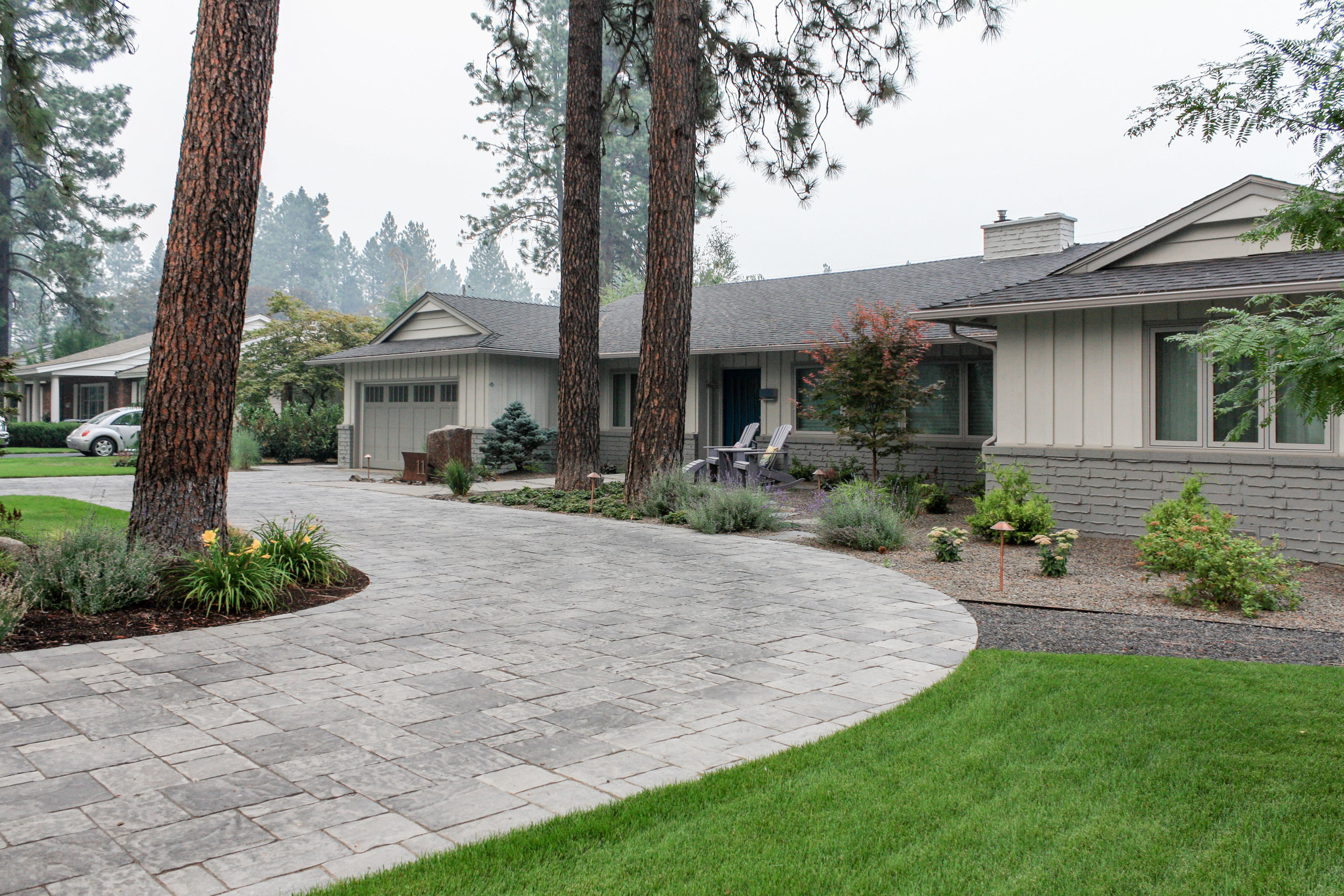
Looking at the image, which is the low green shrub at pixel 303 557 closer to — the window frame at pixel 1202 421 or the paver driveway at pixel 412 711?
the paver driveway at pixel 412 711

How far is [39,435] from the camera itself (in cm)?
2780

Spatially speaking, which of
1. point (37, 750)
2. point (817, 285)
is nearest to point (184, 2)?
point (37, 750)

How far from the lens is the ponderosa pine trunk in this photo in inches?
533

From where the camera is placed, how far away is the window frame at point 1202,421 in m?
8.66

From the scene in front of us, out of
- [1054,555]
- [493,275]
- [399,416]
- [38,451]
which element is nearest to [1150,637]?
[1054,555]

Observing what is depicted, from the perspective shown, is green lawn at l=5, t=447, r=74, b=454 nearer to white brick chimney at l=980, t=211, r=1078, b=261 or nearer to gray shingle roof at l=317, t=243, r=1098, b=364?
gray shingle roof at l=317, t=243, r=1098, b=364

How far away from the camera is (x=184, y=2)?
24.8ft

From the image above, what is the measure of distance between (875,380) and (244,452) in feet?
49.3

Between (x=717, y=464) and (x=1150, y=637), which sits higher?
(x=717, y=464)

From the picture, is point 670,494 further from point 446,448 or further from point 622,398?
point 622,398

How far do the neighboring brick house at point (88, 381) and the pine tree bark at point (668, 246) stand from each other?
2150 centimetres

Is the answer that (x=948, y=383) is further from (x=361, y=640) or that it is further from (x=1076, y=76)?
(x=361, y=640)

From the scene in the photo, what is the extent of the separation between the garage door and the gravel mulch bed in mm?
12823

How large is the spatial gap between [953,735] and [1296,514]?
22.9 feet
